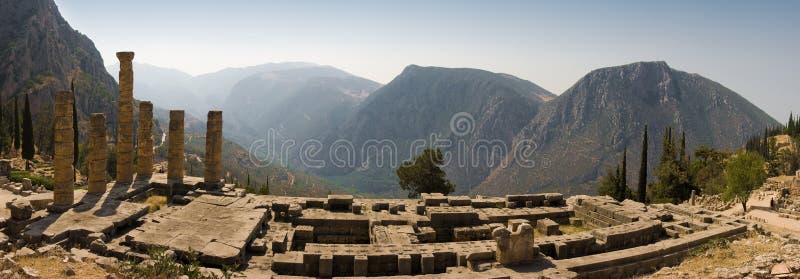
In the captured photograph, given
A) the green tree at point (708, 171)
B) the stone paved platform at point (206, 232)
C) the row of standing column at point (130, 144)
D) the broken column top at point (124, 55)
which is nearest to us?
the stone paved platform at point (206, 232)

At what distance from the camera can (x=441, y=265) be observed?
15938mm

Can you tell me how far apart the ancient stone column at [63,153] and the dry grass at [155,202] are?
3.17 m

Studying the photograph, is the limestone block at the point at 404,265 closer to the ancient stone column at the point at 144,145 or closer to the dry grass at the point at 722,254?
the dry grass at the point at 722,254

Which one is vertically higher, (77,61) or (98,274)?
(77,61)

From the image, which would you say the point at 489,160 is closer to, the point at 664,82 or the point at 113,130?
the point at 664,82

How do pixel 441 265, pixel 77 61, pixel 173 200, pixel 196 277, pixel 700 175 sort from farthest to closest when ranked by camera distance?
pixel 77 61
pixel 700 175
pixel 173 200
pixel 441 265
pixel 196 277

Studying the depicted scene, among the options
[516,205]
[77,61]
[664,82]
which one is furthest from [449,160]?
[516,205]

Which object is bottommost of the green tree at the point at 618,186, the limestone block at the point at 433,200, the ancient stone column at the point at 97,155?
the green tree at the point at 618,186

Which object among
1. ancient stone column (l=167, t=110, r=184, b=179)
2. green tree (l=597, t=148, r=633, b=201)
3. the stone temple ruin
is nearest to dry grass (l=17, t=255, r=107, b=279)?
the stone temple ruin

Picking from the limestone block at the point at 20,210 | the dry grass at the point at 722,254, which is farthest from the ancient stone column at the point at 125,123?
the dry grass at the point at 722,254

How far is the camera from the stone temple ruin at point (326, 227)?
15.5 metres

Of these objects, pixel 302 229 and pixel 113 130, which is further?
pixel 113 130

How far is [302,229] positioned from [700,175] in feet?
158

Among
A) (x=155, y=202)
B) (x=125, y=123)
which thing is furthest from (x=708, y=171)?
(x=125, y=123)
